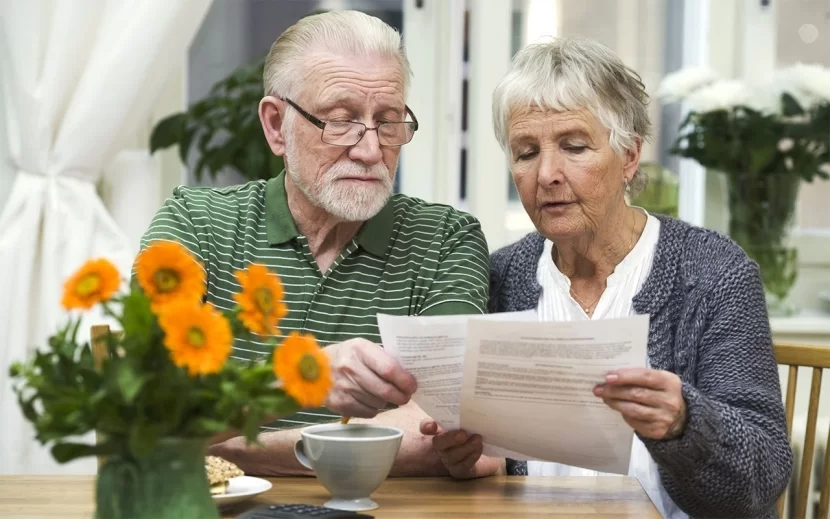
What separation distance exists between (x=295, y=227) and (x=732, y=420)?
0.78 meters

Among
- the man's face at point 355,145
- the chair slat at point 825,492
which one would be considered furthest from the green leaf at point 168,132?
the chair slat at point 825,492

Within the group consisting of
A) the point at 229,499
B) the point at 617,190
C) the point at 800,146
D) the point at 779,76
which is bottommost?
the point at 229,499

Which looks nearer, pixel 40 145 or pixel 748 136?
pixel 40 145

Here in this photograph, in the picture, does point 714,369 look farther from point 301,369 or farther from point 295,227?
point 301,369

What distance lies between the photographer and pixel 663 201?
309cm

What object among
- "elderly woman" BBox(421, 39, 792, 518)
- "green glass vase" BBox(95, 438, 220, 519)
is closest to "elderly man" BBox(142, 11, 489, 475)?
"elderly woman" BBox(421, 39, 792, 518)

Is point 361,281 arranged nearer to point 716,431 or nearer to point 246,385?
point 716,431

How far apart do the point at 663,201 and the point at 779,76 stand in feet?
1.58

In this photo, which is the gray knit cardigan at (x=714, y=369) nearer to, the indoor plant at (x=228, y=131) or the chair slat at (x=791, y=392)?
the chair slat at (x=791, y=392)

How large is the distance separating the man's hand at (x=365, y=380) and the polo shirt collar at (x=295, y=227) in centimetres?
40

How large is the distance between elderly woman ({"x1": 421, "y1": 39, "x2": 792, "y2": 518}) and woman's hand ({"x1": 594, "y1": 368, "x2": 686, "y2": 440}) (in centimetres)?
10

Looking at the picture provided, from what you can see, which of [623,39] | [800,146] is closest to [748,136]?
[800,146]


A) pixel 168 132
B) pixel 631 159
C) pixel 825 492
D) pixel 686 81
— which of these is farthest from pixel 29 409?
pixel 686 81

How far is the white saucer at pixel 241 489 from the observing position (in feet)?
4.17
